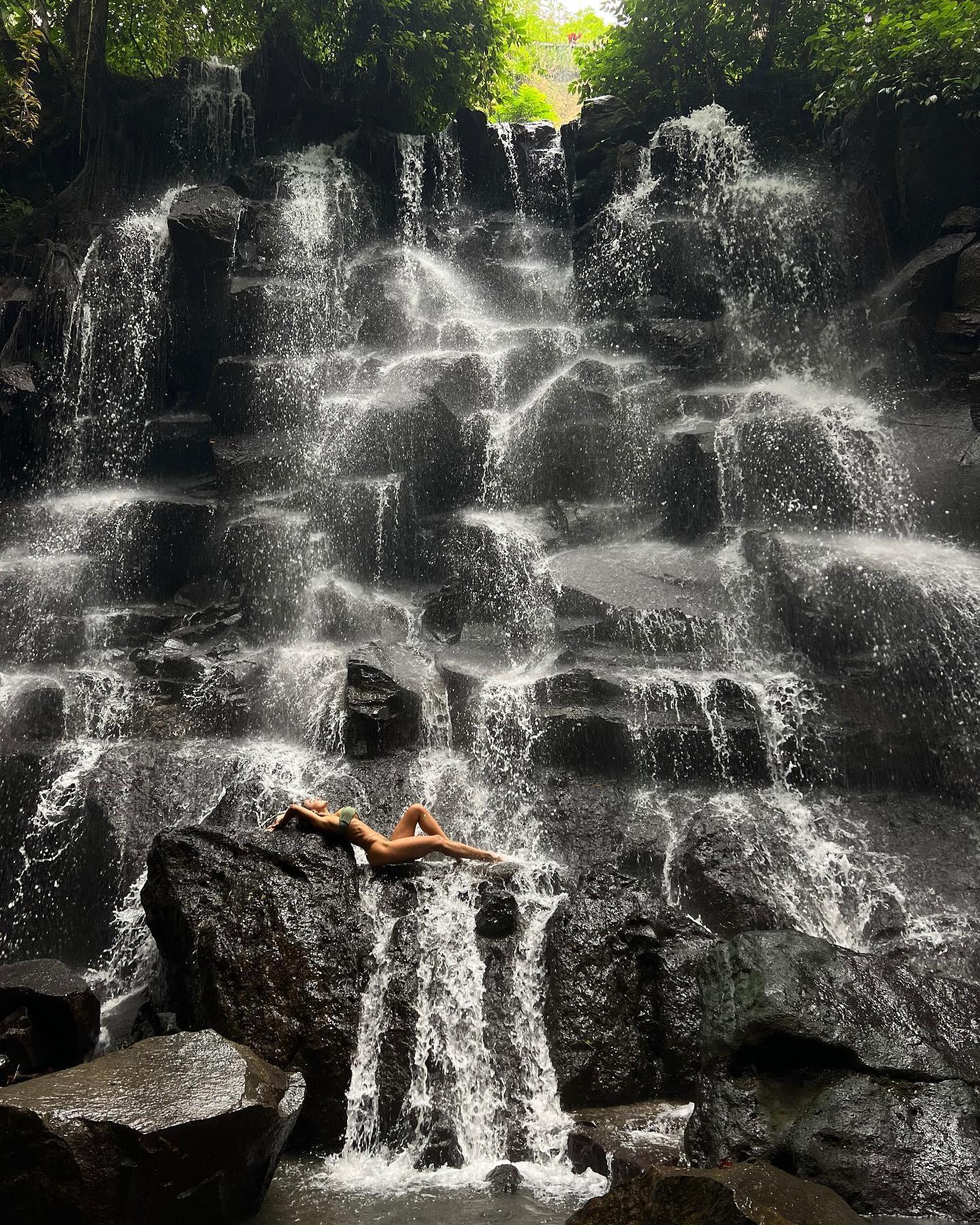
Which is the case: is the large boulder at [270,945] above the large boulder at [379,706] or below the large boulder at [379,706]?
below

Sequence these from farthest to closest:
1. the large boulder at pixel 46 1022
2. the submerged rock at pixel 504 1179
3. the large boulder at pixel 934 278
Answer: the large boulder at pixel 934 278
the large boulder at pixel 46 1022
the submerged rock at pixel 504 1179

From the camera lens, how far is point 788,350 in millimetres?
16078

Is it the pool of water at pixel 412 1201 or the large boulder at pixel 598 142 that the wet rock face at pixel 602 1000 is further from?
the large boulder at pixel 598 142

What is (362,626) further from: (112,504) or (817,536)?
(817,536)

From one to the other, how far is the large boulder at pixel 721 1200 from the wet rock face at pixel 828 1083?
0.54 meters

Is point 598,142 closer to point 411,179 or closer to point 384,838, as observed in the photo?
point 411,179

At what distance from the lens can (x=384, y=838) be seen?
798 cm

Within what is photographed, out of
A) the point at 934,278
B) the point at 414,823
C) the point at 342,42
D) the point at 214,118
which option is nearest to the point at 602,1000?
the point at 414,823

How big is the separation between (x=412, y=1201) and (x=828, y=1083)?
2593 millimetres

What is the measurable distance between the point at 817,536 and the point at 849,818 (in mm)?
4593

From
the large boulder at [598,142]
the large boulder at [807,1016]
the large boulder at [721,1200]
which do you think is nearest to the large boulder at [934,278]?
the large boulder at [598,142]

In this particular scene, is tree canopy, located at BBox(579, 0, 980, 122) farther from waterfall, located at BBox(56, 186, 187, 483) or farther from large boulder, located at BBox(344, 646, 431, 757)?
large boulder, located at BBox(344, 646, 431, 757)

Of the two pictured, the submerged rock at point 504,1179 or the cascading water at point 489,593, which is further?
the cascading water at point 489,593

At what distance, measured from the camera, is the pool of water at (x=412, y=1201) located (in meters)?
4.99
